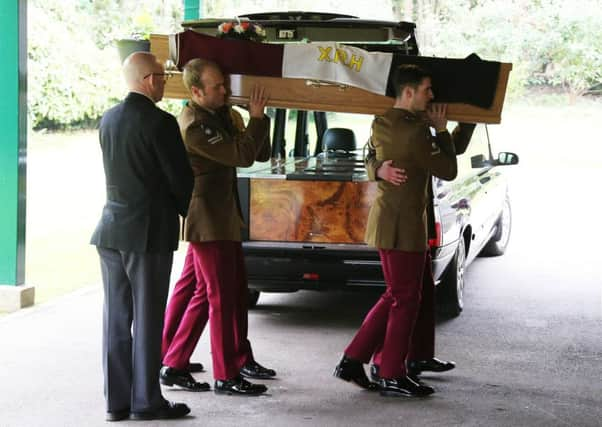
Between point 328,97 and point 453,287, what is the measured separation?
290cm

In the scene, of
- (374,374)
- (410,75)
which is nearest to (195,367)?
(374,374)

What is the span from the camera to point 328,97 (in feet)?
20.2

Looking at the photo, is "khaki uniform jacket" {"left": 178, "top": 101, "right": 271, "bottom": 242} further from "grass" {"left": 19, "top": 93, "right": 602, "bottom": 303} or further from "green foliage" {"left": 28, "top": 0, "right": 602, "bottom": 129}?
"green foliage" {"left": 28, "top": 0, "right": 602, "bottom": 129}

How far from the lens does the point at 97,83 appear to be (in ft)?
70.3

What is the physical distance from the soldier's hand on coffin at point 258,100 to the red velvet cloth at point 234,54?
10 cm

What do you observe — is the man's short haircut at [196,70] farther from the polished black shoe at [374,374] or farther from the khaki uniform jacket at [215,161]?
the polished black shoe at [374,374]

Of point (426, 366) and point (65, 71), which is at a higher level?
point (65, 71)

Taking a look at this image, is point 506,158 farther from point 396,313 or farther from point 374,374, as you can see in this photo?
point 396,313

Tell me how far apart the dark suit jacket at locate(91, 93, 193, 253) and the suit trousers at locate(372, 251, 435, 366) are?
1874 millimetres

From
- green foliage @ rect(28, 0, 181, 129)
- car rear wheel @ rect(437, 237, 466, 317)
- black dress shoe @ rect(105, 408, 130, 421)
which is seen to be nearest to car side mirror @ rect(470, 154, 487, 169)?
car rear wheel @ rect(437, 237, 466, 317)

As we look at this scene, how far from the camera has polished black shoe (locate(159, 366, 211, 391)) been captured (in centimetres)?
623

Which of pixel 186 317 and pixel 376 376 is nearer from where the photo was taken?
pixel 186 317

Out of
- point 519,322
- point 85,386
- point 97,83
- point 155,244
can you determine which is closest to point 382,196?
point 155,244

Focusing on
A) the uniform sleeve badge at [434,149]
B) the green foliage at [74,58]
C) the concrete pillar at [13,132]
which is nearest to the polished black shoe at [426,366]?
the uniform sleeve badge at [434,149]
